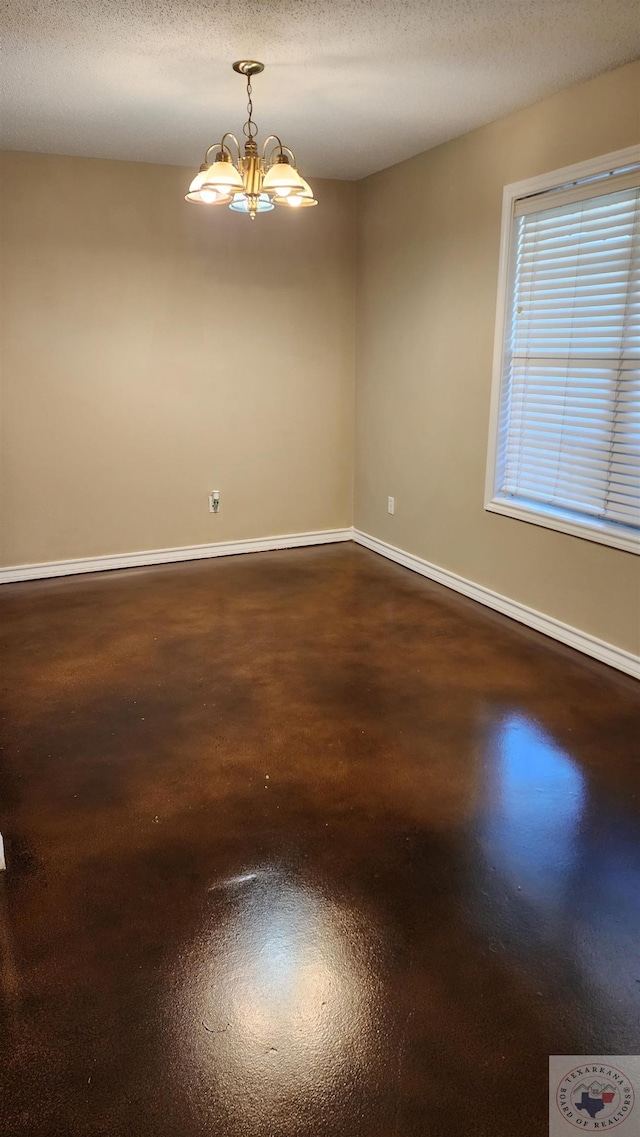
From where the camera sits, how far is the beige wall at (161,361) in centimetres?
428

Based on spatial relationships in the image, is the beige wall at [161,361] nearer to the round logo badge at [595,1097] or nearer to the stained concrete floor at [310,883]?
the stained concrete floor at [310,883]

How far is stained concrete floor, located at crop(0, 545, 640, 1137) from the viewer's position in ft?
4.85

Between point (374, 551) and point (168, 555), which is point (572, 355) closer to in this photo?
point (374, 551)

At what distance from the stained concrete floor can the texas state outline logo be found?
0.13 feet

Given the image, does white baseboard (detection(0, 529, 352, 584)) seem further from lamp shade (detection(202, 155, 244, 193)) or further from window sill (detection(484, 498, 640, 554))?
lamp shade (detection(202, 155, 244, 193))

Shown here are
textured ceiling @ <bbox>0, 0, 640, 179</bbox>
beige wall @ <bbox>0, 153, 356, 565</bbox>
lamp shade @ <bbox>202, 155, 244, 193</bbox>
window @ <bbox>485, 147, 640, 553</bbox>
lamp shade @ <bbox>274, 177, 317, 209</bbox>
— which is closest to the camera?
textured ceiling @ <bbox>0, 0, 640, 179</bbox>

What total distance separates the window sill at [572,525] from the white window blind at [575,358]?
0.04m

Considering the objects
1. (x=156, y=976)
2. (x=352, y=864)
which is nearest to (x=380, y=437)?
(x=352, y=864)

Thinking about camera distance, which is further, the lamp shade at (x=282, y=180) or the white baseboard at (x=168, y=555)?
the white baseboard at (x=168, y=555)

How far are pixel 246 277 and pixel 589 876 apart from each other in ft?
13.4

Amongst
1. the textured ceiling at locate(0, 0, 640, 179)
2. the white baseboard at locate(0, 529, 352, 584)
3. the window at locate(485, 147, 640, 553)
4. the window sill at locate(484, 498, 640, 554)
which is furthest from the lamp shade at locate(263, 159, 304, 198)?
the white baseboard at locate(0, 529, 352, 584)

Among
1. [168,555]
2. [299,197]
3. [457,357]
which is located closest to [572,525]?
[457,357]

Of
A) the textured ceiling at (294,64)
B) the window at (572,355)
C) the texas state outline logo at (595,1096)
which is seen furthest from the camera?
the window at (572,355)

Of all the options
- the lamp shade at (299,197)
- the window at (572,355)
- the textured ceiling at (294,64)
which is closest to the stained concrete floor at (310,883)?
the window at (572,355)
